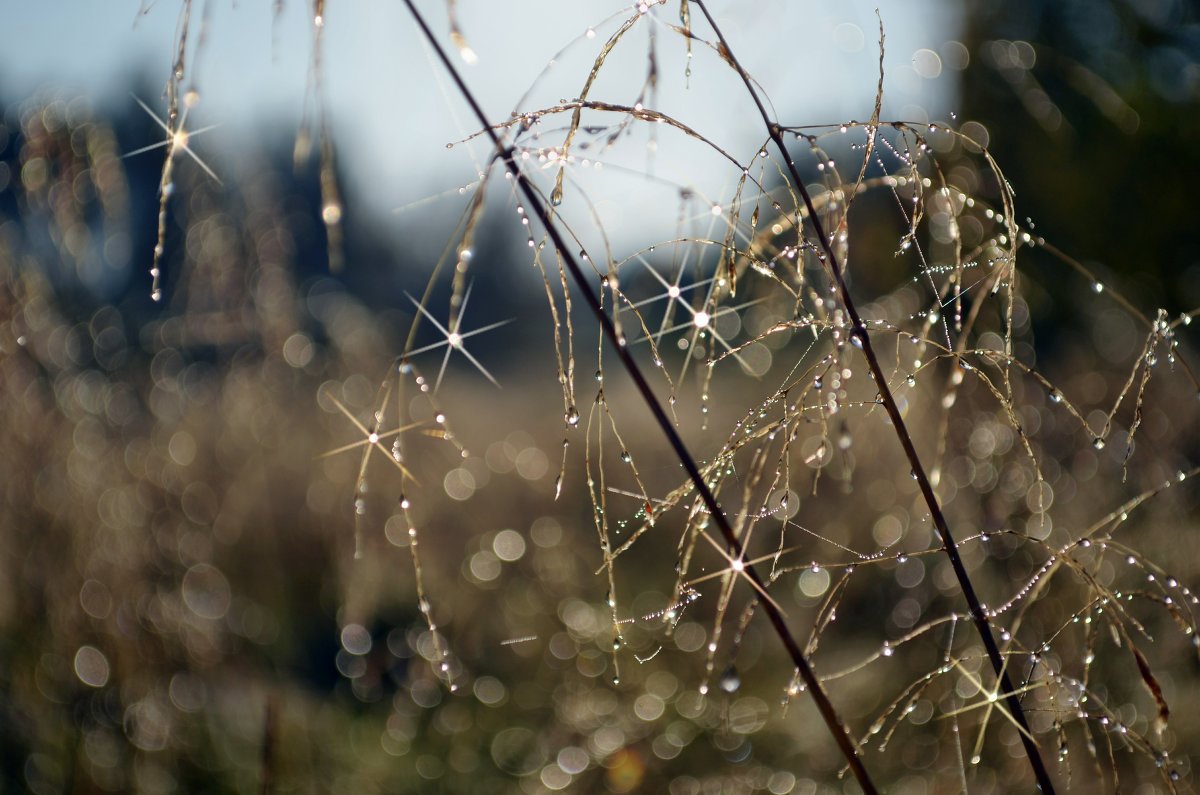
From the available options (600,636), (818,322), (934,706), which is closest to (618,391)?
(600,636)

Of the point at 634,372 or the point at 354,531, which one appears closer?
the point at 634,372

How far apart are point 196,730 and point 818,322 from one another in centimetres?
225

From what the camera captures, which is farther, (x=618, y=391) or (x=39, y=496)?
(x=618, y=391)

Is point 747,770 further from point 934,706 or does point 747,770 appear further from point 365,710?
point 365,710

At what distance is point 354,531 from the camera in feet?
11.3

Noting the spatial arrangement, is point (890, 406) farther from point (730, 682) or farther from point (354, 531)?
point (354, 531)

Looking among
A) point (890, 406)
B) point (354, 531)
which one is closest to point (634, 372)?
point (890, 406)

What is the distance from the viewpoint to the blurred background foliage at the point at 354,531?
2.44 m

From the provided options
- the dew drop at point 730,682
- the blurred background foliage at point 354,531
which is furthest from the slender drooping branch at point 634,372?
the blurred background foliage at point 354,531

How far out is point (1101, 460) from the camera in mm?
→ 3377

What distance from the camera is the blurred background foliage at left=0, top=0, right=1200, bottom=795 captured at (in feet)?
8.00

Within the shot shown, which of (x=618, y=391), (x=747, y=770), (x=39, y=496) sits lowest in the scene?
(x=618, y=391)

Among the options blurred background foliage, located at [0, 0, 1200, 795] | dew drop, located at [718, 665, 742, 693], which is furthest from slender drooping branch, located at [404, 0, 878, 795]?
blurred background foliage, located at [0, 0, 1200, 795]

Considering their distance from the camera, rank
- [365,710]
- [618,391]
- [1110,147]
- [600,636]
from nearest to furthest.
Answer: [365,710], [600,636], [1110,147], [618,391]
